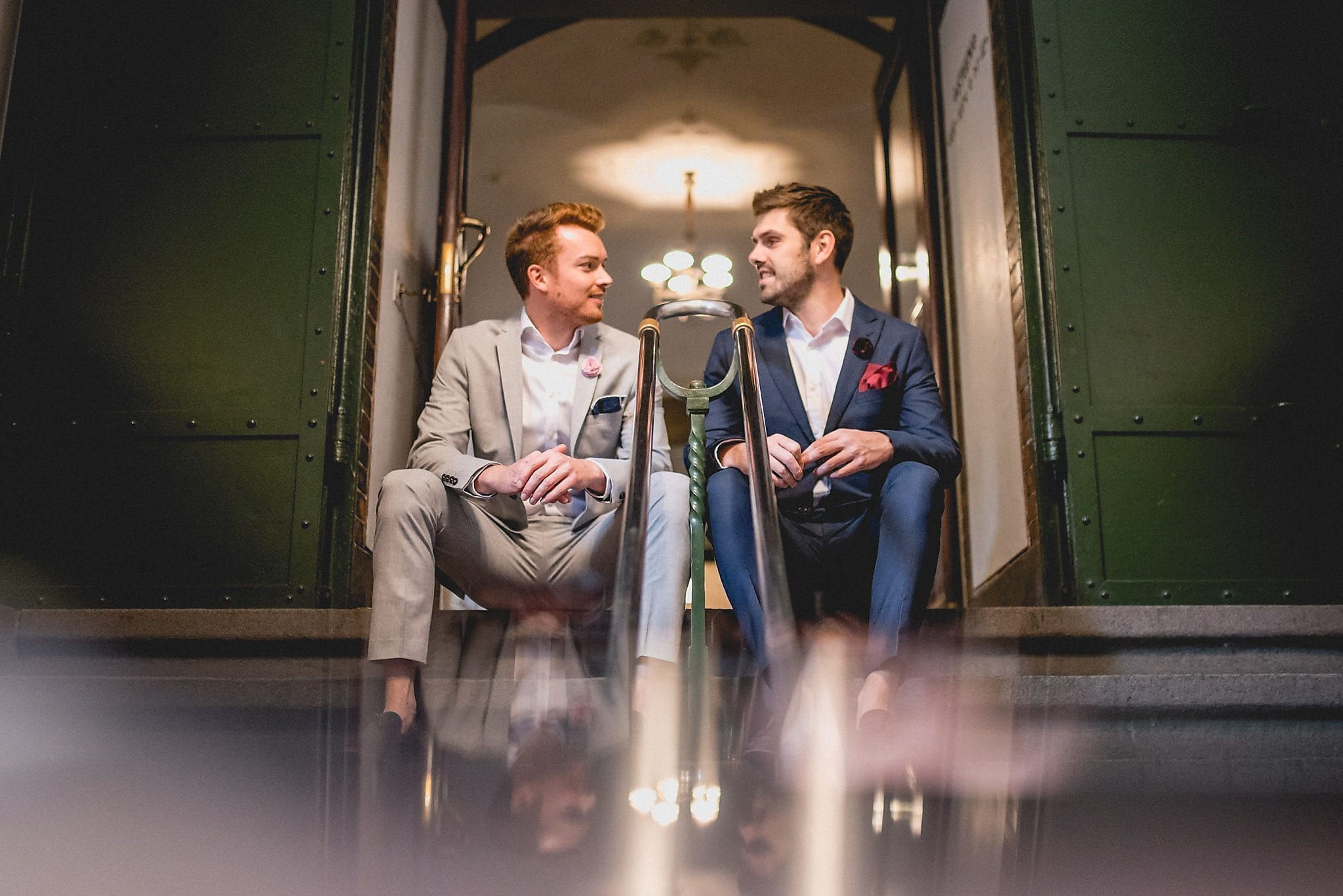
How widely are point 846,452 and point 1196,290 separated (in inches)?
51.2

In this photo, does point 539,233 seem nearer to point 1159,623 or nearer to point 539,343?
point 539,343

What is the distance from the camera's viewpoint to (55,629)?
263cm

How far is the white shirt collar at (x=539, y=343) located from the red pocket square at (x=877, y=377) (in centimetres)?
74

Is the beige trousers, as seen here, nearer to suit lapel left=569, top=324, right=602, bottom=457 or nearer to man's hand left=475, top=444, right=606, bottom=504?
man's hand left=475, top=444, right=606, bottom=504

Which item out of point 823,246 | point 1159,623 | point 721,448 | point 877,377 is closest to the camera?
point 1159,623

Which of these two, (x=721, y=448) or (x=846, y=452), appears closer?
(x=846, y=452)

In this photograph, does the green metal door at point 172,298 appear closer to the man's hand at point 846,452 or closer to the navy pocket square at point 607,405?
the navy pocket square at point 607,405

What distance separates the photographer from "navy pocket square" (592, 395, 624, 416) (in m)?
2.88

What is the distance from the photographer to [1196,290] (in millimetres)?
3207

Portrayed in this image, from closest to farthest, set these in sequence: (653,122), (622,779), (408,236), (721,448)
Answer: (622,779) → (721,448) → (408,236) → (653,122)

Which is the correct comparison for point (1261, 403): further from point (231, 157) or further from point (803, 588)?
point (231, 157)

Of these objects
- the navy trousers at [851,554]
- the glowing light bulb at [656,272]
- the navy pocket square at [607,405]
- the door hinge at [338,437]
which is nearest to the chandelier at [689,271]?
the glowing light bulb at [656,272]

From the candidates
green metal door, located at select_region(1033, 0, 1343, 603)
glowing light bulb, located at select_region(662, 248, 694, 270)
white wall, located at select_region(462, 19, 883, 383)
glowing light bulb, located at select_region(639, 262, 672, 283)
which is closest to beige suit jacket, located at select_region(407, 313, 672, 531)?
green metal door, located at select_region(1033, 0, 1343, 603)

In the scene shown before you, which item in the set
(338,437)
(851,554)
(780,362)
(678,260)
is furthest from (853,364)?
(678,260)
